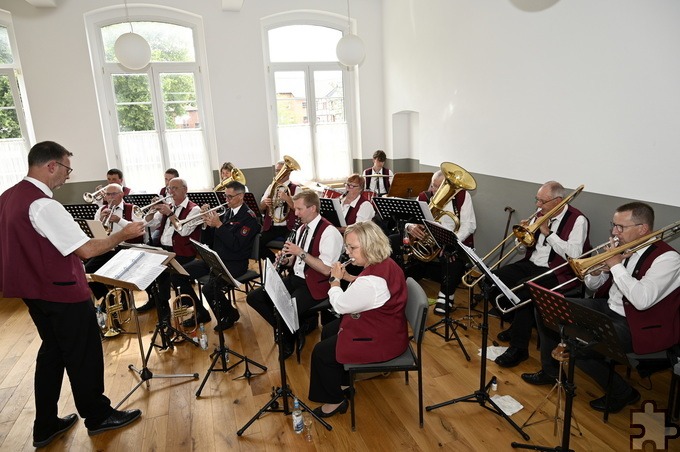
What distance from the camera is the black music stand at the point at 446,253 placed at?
12.7ft

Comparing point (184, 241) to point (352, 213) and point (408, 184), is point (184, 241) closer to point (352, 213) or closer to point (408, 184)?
point (352, 213)

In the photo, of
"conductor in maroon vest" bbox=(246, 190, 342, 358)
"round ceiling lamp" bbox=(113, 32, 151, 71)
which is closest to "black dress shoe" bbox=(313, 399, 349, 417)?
"conductor in maroon vest" bbox=(246, 190, 342, 358)

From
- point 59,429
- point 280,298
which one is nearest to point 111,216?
point 59,429

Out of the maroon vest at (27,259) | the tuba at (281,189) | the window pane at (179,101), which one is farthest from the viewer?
the window pane at (179,101)

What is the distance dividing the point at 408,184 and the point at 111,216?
13.5ft

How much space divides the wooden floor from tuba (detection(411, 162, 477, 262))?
1.01 m

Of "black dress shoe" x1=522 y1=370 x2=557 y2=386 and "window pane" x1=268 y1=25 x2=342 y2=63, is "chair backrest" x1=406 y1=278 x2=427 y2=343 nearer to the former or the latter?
"black dress shoe" x1=522 y1=370 x2=557 y2=386

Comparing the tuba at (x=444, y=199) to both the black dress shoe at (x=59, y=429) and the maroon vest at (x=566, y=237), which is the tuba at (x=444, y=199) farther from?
the black dress shoe at (x=59, y=429)

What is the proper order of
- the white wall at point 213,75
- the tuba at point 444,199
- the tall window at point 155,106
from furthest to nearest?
the tall window at point 155,106
the white wall at point 213,75
the tuba at point 444,199

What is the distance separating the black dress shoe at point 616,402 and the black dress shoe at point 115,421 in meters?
3.74

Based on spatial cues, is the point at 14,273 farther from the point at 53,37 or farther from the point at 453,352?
the point at 53,37

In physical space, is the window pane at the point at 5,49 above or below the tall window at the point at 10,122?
above

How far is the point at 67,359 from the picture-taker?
321 cm

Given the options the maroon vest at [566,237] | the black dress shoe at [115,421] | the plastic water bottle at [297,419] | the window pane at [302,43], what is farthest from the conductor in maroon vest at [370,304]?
the window pane at [302,43]
